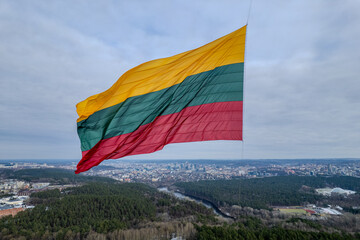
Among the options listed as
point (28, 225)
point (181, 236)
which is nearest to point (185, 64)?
point (181, 236)

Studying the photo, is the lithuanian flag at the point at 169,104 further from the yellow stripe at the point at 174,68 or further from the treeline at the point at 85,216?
the treeline at the point at 85,216

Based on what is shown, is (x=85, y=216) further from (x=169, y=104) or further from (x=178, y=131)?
(x=169, y=104)

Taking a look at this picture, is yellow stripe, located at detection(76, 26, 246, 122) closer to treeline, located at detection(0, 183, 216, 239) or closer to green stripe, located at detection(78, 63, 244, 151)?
green stripe, located at detection(78, 63, 244, 151)

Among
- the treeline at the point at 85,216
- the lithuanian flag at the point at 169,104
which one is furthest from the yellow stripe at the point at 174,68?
the treeline at the point at 85,216

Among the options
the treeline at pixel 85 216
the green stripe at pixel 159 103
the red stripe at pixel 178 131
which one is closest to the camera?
the red stripe at pixel 178 131

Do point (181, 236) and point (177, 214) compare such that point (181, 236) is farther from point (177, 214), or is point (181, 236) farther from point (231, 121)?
point (231, 121)

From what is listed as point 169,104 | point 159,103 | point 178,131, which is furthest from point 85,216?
point 169,104
